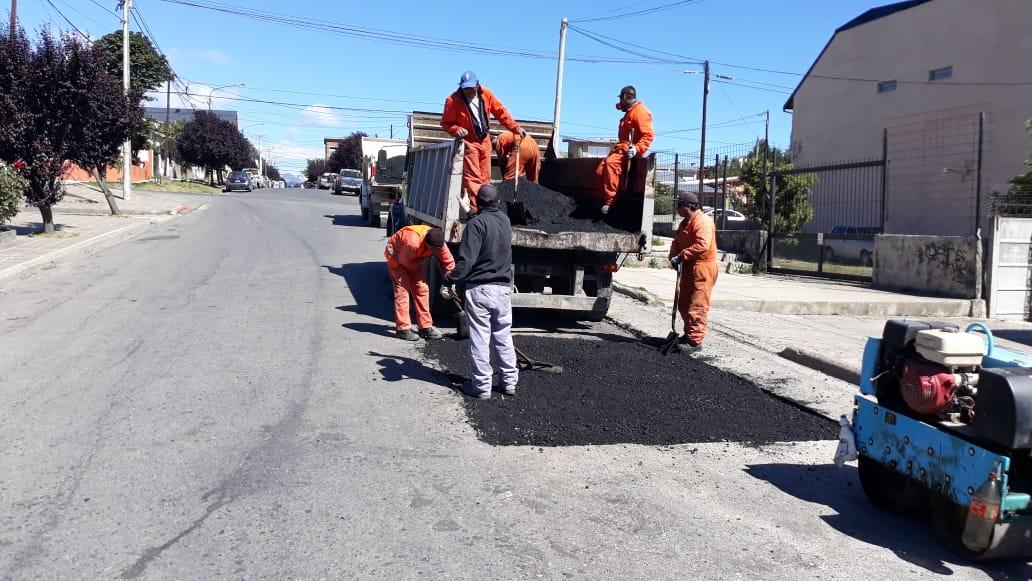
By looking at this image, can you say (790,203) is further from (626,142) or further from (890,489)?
(890,489)

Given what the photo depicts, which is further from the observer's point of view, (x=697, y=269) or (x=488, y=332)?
(x=697, y=269)

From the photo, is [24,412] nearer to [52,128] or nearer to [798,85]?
[52,128]

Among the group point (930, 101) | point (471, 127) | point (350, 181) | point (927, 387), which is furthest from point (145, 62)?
point (927, 387)

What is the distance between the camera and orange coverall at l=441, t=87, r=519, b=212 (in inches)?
361

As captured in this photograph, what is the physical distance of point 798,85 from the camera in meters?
38.3

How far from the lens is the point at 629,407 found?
6535 millimetres

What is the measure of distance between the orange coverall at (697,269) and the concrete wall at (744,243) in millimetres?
10471

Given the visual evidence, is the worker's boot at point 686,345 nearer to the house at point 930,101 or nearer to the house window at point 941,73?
the house at point 930,101

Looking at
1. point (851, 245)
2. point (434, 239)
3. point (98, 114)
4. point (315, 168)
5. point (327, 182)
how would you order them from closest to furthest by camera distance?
point (434, 239)
point (851, 245)
point (98, 114)
point (327, 182)
point (315, 168)

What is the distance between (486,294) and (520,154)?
4586 mm

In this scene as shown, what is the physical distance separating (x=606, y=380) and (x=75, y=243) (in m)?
13.3

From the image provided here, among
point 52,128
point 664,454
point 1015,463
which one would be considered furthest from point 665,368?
point 52,128

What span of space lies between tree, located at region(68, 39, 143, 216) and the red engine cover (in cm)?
1827

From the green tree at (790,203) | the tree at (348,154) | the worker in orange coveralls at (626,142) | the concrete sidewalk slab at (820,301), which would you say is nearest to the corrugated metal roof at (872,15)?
the green tree at (790,203)
